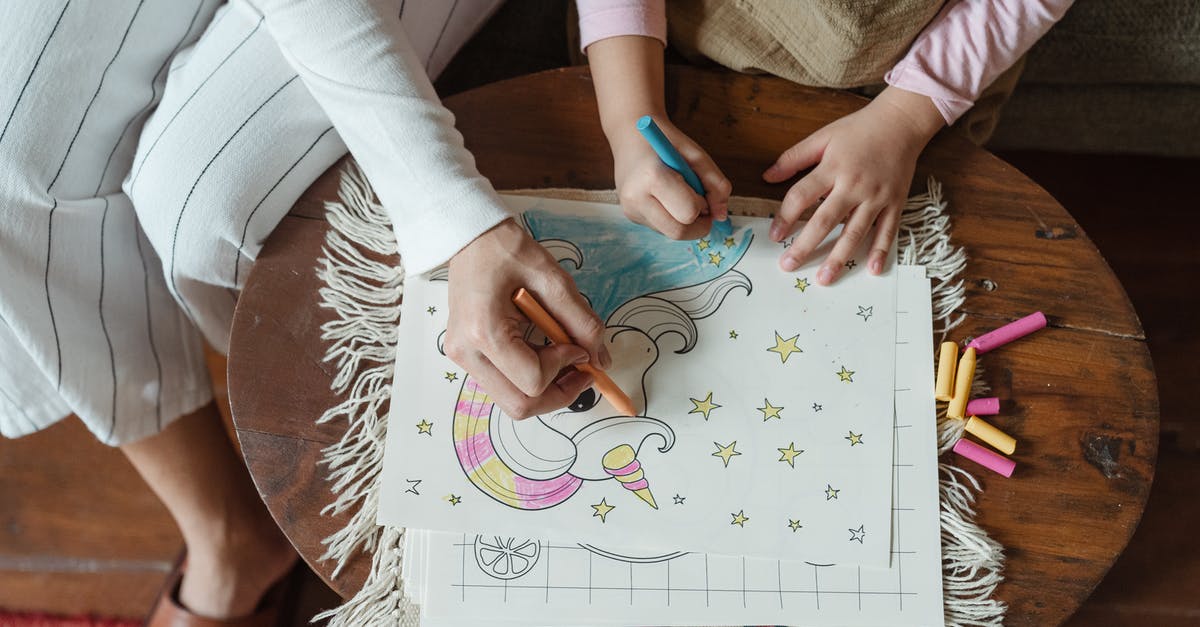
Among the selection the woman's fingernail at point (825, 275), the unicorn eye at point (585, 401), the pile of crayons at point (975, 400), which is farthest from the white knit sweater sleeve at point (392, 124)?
the pile of crayons at point (975, 400)

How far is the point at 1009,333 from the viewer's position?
639mm

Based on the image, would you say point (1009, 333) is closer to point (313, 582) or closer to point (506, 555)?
point (506, 555)

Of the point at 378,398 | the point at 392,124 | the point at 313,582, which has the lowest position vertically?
the point at 313,582

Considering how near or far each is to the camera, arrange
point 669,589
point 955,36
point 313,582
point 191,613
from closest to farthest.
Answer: point 669,589 → point 955,36 → point 191,613 → point 313,582

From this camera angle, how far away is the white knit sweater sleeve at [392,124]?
0.62 meters

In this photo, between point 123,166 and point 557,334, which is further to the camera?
point 123,166

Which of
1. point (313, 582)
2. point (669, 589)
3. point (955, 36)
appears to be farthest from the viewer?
point (313, 582)

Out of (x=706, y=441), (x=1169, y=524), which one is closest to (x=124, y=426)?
(x=706, y=441)

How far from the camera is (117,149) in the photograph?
29.2 inches

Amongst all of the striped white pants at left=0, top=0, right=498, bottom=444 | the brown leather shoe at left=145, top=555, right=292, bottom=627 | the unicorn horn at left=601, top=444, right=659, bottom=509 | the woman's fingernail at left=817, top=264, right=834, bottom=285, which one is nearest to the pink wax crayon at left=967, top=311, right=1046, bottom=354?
the woman's fingernail at left=817, top=264, right=834, bottom=285

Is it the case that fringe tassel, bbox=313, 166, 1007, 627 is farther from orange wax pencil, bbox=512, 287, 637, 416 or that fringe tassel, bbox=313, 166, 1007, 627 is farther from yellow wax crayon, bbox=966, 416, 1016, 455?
orange wax pencil, bbox=512, 287, 637, 416

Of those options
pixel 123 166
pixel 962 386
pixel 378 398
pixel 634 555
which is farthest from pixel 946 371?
pixel 123 166

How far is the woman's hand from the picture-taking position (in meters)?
0.58

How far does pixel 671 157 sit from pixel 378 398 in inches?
10.7
